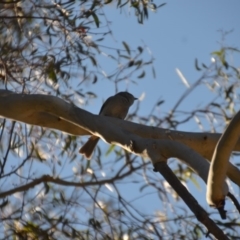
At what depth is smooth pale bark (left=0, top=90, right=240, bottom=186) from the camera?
4141 millimetres

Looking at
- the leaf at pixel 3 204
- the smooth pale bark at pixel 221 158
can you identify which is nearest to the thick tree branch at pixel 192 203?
the smooth pale bark at pixel 221 158

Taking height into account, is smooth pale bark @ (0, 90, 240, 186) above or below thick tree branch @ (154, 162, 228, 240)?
above

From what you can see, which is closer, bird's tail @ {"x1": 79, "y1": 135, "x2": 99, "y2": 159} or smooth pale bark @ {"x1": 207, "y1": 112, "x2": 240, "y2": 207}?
smooth pale bark @ {"x1": 207, "y1": 112, "x2": 240, "y2": 207}

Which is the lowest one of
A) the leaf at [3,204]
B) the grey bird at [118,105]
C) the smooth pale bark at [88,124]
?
the smooth pale bark at [88,124]

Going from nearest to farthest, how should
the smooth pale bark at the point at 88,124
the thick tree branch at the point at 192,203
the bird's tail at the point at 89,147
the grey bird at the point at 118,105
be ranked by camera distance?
the thick tree branch at the point at 192,203, the smooth pale bark at the point at 88,124, the bird's tail at the point at 89,147, the grey bird at the point at 118,105

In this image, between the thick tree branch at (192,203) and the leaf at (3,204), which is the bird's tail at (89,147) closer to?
the leaf at (3,204)

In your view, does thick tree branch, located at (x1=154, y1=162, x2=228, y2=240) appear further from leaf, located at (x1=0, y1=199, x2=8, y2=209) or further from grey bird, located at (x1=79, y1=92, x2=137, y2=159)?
grey bird, located at (x1=79, y1=92, x2=137, y2=159)

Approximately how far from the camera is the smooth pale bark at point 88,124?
4141mm

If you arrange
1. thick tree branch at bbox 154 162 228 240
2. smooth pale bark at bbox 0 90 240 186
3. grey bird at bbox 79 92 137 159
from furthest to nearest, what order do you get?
grey bird at bbox 79 92 137 159, smooth pale bark at bbox 0 90 240 186, thick tree branch at bbox 154 162 228 240

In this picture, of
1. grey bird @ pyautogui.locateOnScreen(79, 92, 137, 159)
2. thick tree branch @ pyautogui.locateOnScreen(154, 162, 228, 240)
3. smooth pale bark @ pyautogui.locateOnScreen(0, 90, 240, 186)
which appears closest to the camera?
thick tree branch @ pyautogui.locateOnScreen(154, 162, 228, 240)

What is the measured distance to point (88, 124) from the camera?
169 inches

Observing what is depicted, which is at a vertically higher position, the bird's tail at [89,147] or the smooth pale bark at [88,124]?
the bird's tail at [89,147]

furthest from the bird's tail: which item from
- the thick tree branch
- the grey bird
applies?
the thick tree branch

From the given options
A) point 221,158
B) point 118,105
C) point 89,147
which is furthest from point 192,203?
point 118,105
